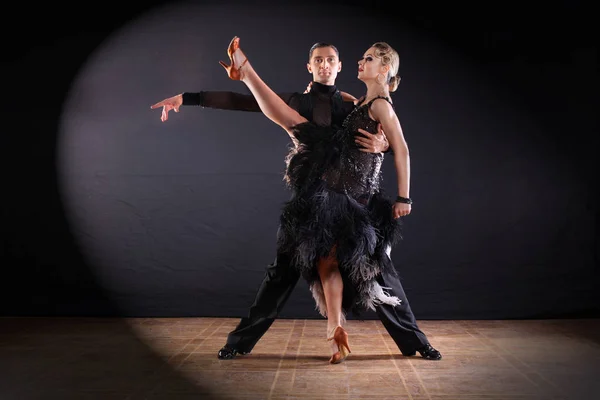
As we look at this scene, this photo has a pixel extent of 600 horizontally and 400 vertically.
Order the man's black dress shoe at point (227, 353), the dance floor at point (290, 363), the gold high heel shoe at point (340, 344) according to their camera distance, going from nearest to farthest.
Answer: the dance floor at point (290, 363) → the gold high heel shoe at point (340, 344) → the man's black dress shoe at point (227, 353)

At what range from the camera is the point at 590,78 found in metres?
4.90

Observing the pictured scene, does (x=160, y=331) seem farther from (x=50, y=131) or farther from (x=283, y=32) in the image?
(x=283, y=32)

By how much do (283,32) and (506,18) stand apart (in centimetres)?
163

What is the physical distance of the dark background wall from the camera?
16.0ft

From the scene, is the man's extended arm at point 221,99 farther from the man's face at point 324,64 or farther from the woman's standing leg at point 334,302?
the woman's standing leg at point 334,302

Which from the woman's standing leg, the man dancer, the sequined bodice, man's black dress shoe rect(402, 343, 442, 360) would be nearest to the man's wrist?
the man dancer

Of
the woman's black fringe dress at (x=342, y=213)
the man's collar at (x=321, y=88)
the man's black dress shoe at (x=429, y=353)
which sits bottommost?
the man's black dress shoe at (x=429, y=353)

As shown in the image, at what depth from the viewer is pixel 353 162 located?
3412 mm

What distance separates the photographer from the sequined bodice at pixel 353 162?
3406mm

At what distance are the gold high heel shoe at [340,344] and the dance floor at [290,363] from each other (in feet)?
0.20

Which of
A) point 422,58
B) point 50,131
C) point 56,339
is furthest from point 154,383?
point 422,58

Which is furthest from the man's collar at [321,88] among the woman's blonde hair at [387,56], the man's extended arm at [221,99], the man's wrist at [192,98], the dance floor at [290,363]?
the dance floor at [290,363]

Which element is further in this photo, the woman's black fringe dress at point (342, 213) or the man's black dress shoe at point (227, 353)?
the man's black dress shoe at point (227, 353)

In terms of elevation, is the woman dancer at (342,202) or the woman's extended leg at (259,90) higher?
the woman's extended leg at (259,90)
